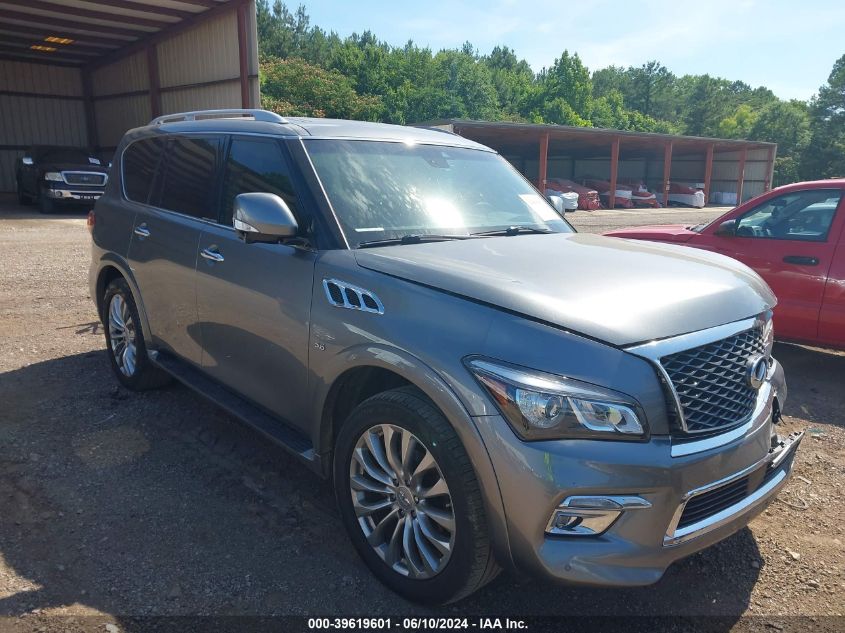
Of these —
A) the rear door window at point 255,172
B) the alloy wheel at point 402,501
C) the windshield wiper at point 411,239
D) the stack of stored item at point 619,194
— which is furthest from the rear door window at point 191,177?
the stack of stored item at point 619,194

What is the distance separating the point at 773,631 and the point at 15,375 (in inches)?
222

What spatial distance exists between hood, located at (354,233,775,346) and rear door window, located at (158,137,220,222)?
4.97 ft

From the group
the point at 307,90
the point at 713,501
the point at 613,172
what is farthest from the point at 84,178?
the point at 307,90

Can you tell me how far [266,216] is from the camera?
9.82 feet

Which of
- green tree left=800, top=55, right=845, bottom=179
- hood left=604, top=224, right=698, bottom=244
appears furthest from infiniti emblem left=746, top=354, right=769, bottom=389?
green tree left=800, top=55, right=845, bottom=179

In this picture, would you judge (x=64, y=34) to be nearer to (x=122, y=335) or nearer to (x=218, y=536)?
(x=122, y=335)

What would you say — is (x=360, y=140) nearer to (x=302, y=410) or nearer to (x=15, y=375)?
(x=302, y=410)

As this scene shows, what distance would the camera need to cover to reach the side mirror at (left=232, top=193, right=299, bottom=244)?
2992mm

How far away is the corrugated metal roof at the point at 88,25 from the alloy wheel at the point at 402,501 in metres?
18.5

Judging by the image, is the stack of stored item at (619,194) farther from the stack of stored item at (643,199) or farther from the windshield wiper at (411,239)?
the windshield wiper at (411,239)

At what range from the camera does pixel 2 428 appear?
4.34 m

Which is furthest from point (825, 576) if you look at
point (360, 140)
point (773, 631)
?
point (360, 140)

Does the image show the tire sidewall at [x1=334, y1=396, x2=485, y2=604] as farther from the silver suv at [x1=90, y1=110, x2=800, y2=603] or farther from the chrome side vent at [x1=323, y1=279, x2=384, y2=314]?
the chrome side vent at [x1=323, y1=279, x2=384, y2=314]

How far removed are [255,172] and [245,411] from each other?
133 centimetres
